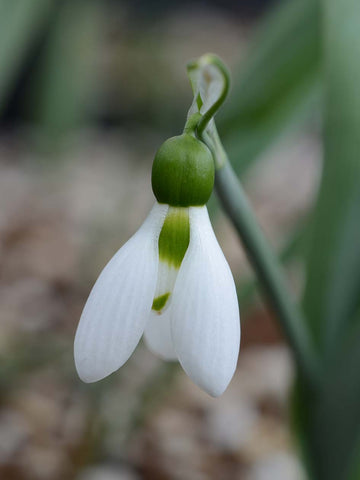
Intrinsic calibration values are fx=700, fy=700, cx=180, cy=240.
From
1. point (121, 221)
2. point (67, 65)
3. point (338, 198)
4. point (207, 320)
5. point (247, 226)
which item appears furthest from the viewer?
point (67, 65)

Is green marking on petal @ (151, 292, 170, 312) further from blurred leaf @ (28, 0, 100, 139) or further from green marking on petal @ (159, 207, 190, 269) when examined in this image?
blurred leaf @ (28, 0, 100, 139)

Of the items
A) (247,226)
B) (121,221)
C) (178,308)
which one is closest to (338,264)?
(247,226)

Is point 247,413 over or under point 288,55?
under

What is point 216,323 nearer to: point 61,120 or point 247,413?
point 247,413

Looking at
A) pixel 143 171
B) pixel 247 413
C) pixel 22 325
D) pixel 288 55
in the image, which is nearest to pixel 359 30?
pixel 288 55

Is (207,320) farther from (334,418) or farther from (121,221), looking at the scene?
(121,221)

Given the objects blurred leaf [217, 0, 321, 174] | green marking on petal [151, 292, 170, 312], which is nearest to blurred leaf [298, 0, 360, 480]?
blurred leaf [217, 0, 321, 174]

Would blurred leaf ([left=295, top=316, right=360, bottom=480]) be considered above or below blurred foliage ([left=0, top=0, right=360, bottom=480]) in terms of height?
below
